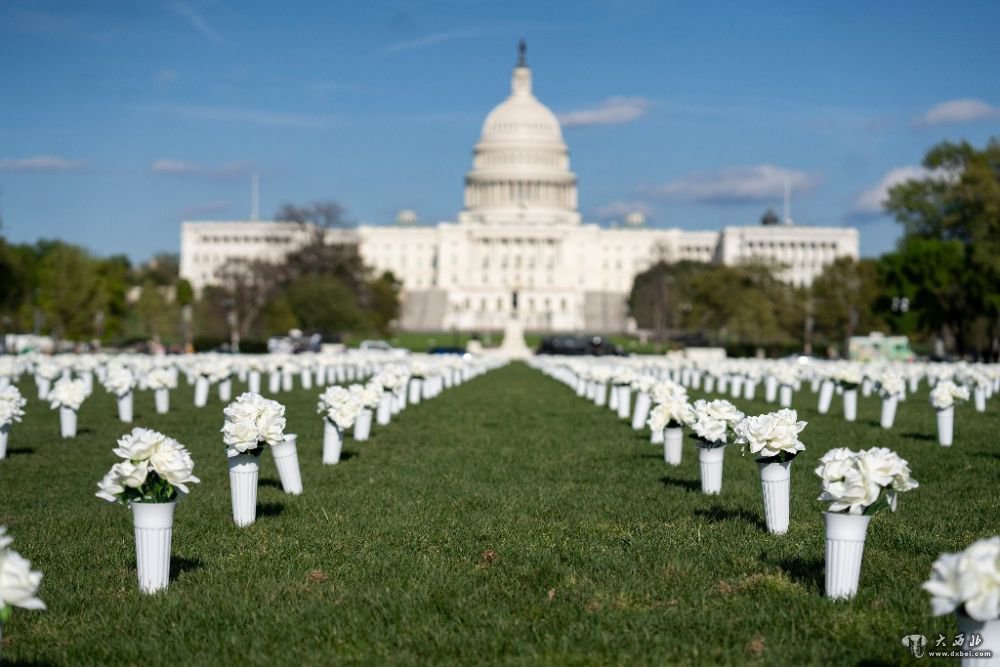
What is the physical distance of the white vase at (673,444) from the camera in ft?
59.4

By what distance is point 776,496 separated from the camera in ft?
38.8

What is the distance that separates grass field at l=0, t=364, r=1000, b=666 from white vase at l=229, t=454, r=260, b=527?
0.36 metres

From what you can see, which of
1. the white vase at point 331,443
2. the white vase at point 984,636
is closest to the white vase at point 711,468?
the white vase at point 331,443

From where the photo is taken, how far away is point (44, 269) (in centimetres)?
9738

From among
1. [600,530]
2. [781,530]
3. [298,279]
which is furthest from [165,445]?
[298,279]

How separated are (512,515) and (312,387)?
3215 centimetres

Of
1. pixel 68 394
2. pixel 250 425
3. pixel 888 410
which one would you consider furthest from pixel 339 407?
pixel 888 410

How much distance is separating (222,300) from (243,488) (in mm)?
90816

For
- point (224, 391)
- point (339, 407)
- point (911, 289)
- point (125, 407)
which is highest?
point (911, 289)

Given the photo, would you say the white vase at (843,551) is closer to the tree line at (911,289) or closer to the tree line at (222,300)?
the tree line at (911,289)

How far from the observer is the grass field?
808 cm

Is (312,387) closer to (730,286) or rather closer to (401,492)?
Result: (401,492)

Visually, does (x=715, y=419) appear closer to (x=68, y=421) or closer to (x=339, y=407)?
(x=339, y=407)

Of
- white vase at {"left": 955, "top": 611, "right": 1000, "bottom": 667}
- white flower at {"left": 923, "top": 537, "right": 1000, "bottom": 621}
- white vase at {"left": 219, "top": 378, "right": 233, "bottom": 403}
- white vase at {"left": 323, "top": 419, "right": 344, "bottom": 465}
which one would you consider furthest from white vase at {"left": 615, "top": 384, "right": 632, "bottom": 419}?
white flower at {"left": 923, "top": 537, "right": 1000, "bottom": 621}
